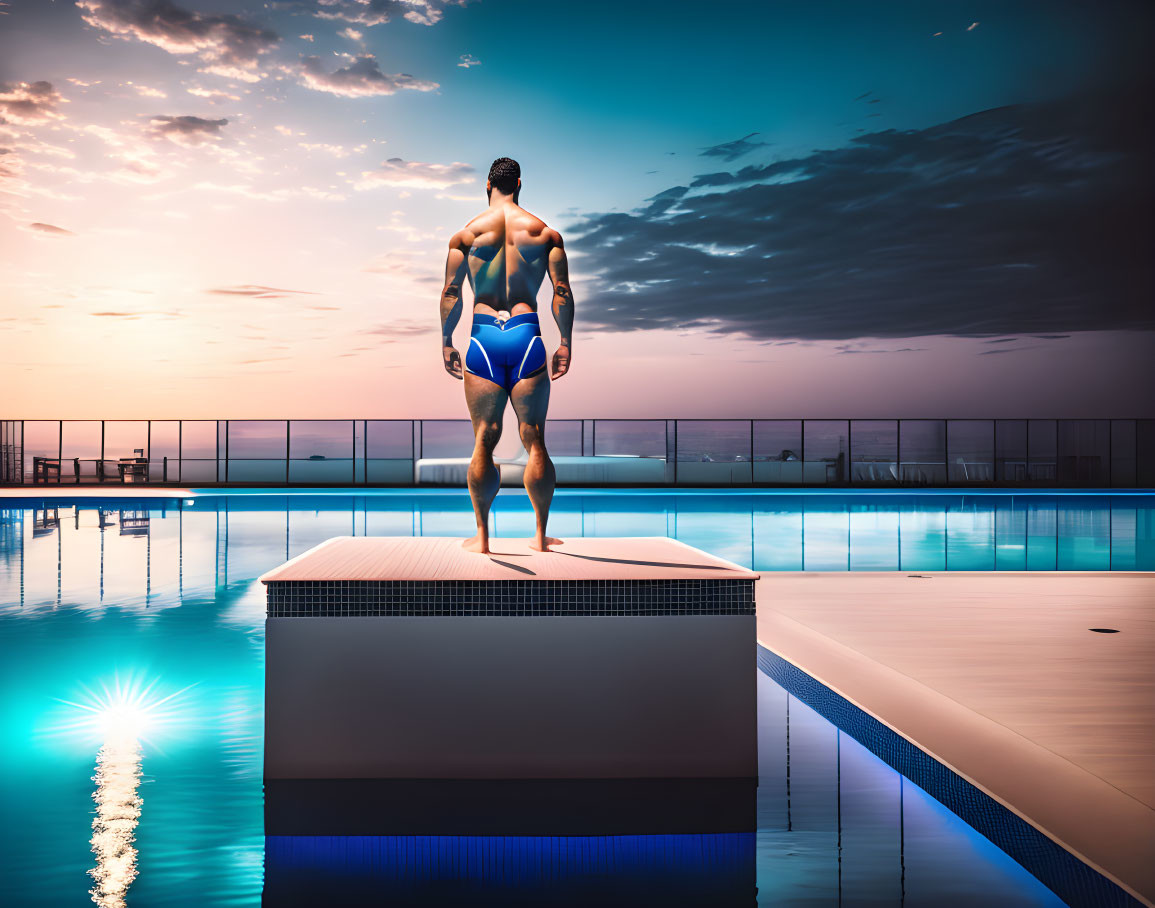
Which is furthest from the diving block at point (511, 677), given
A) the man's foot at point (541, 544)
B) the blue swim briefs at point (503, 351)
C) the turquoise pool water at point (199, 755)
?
the blue swim briefs at point (503, 351)

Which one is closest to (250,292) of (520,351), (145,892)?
(520,351)

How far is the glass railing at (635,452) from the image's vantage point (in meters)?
22.2

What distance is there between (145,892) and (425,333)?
19791mm

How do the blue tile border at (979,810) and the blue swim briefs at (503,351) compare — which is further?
the blue swim briefs at (503,351)

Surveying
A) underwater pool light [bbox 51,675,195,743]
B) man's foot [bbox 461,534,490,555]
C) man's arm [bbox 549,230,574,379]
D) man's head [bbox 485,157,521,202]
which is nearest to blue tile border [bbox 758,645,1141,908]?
man's foot [bbox 461,534,490,555]

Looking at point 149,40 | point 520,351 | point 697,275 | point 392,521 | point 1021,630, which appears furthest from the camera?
point 697,275

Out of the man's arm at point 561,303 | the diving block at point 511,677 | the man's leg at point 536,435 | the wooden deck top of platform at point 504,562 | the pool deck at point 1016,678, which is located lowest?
the pool deck at point 1016,678

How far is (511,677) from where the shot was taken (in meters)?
2.78

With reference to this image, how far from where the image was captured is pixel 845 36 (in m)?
16.5

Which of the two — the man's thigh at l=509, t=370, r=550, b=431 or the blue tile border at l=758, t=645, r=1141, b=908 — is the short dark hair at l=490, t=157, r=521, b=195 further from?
the blue tile border at l=758, t=645, r=1141, b=908

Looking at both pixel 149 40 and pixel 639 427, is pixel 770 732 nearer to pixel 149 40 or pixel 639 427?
pixel 149 40

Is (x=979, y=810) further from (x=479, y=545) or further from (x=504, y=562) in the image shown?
(x=479, y=545)

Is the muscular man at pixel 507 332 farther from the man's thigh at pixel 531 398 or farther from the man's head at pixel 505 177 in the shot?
the man's head at pixel 505 177

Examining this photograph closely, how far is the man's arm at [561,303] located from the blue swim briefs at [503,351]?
0.15 m
